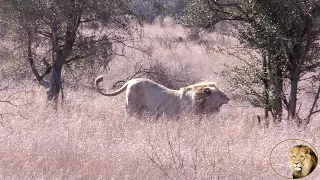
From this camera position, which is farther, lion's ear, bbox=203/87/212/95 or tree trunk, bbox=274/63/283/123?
lion's ear, bbox=203/87/212/95

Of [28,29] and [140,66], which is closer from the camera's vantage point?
[28,29]

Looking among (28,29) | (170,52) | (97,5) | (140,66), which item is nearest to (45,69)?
(28,29)

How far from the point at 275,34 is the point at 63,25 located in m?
4.55

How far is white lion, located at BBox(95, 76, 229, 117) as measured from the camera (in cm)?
1072

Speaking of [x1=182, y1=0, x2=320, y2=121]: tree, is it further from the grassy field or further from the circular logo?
the circular logo

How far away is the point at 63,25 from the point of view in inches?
470

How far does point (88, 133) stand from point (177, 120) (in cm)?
231

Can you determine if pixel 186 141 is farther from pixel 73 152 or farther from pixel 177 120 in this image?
pixel 177 120

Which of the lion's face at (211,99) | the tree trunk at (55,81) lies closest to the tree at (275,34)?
the lion's face at (211,99)

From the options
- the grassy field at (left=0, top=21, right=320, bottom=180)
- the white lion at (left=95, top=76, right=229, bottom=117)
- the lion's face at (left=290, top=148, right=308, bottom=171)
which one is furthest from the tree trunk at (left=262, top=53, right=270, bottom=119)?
the lion's face at (left=290, top=148, right=308, bottom=171)

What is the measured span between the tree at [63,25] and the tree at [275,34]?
1.76 m

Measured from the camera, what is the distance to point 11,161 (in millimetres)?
6355

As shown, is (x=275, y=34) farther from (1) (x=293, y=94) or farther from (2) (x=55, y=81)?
(2) (x=55, y=81)

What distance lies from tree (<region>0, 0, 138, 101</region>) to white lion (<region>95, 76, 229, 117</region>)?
1573 mm
